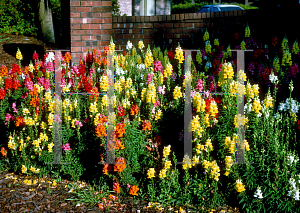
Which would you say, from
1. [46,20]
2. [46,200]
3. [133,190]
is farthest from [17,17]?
[133,190]

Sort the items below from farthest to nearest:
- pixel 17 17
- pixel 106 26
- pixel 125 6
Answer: pixel 125 6 < pixel 17 17 < pixel 106 26

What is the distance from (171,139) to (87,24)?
3191 millimetres

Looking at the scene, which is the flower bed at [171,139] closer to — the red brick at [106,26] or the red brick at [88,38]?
the red brick at [88,38]

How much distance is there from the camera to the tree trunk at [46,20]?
10.6 metres

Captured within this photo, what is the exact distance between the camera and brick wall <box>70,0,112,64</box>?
612 centimetres

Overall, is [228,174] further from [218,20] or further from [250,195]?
[218,20]

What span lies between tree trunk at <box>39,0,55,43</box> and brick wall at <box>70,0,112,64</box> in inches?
188

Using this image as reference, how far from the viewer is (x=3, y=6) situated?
35.5 ft

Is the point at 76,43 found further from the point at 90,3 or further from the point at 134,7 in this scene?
the point at 134,7

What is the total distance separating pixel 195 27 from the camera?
6.60 meters

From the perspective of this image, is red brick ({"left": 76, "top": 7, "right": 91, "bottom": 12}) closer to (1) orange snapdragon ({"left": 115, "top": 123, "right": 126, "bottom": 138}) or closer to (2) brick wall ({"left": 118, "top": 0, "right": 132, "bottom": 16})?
(1) orange snapdragon ({"left": 115, "top": 123, "right": 126, "bottom": 138})

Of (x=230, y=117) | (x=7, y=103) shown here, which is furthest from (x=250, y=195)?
(x=7, y=103)

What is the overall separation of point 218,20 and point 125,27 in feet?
5.79

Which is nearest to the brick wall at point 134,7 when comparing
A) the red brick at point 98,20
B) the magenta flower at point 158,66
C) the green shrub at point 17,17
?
the green shrub at point 17,17
